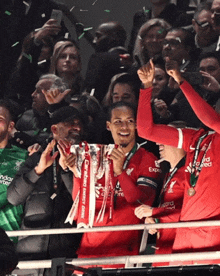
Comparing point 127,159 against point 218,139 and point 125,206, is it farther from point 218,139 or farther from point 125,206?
point 218,139

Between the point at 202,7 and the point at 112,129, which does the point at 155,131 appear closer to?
the point at 112,129

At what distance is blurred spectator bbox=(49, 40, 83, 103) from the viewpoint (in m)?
6.17

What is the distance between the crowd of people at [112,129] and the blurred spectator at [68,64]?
1 centimetres

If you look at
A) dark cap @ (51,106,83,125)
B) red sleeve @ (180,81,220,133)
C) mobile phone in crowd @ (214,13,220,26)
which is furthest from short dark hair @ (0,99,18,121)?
red sleeve @ (180,81,220,133)

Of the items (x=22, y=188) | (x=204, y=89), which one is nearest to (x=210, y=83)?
(x=204, y=89)

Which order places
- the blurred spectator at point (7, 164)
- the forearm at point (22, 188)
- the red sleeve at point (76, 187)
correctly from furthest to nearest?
the blurred spectator at point (7, 164), the forearm at point (22, 188), the red sleeve at point (76, 187)

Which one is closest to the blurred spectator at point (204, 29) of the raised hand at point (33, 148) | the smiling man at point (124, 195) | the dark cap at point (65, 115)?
the smiling man at point (124, 195)

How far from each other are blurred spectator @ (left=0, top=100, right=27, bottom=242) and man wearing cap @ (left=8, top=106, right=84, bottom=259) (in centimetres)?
9

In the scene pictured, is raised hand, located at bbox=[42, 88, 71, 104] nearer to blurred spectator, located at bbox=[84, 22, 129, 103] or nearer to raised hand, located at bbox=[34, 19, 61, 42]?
blurred spectator, located at bbox=[84, 22, 129, 103]

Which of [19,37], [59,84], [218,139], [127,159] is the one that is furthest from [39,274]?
[19,37]

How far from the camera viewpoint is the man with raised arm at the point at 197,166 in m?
4.18

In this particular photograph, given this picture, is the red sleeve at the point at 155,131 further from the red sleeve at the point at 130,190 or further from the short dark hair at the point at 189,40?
the short dark hair at the point at 189,40

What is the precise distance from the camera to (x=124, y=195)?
15.7ft

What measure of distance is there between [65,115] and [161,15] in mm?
1279
